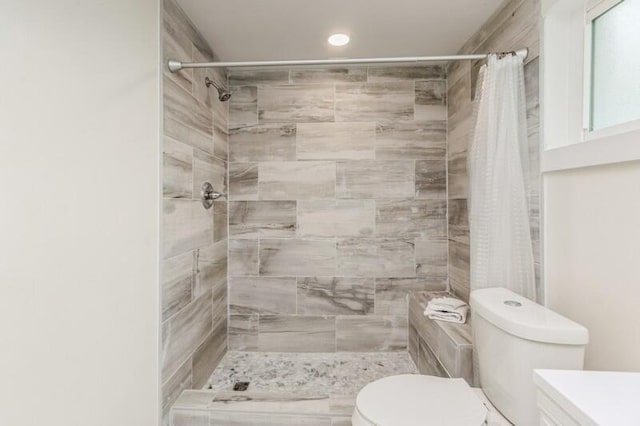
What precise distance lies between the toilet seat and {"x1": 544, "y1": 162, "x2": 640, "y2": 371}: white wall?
50 centimetres

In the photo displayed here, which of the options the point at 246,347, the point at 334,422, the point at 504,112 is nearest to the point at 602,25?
the point at 504,112

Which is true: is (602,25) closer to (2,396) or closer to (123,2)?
(123,2)

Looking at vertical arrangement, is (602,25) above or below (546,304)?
above

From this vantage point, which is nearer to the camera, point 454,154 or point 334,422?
point 334,422

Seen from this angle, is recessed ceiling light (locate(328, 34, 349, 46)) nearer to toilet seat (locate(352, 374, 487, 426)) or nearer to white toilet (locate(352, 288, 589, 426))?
white toilet (locate(352, 288, 589, 426))

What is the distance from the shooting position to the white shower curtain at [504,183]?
167 centimetres

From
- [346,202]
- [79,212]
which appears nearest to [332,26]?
[346,202]

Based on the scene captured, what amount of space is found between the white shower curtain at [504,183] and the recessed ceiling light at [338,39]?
0.93 metres

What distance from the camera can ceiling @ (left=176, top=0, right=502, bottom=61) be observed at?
1.91m

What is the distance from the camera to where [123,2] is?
4.66 ft

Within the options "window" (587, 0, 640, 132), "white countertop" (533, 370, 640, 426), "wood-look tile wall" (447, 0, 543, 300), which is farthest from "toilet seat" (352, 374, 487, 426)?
"window" (587, 0, 640, 132)

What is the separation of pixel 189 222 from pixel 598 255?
6.26 feet

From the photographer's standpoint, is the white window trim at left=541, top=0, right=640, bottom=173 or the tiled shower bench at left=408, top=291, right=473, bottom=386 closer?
the white window trim at left=541, top=0, right=640, bottom=173

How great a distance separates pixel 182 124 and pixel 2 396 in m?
1.41
